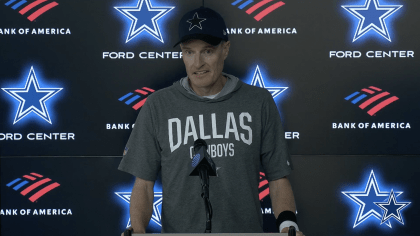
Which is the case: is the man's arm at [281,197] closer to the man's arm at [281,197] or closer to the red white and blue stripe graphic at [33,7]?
the man's arm at [281,197]

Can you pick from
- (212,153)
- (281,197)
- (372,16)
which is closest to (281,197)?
(281,197)

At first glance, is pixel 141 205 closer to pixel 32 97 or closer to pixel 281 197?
pixel 281 197

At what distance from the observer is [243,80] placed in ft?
7.02

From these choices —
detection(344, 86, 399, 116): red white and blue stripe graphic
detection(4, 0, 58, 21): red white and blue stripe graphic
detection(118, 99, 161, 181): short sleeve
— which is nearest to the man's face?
detection(118, 99, 161, 181): short sleeve

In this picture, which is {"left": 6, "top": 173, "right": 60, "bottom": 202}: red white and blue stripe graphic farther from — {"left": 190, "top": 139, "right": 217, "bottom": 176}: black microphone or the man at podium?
{"left": 190, "top": 139, "right": 217, "bottom": 176}: black microphone

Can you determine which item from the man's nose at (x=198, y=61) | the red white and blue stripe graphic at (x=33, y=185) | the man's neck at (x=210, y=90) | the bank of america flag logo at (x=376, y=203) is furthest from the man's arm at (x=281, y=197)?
the red white and blue stripe graphic at (x=33, y=185)

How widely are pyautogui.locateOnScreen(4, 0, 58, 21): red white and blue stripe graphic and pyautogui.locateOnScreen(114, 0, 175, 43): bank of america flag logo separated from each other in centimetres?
41

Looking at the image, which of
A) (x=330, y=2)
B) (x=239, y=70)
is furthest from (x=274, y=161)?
(x=330, y=2)

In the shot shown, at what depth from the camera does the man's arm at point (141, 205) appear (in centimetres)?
129

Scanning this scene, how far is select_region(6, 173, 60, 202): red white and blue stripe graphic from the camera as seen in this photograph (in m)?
2.17

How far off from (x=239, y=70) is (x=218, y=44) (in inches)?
30.8

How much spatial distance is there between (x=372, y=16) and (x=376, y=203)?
108 centimetres

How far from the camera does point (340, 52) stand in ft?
7.01

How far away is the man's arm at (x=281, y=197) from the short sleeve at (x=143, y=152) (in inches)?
17.8
